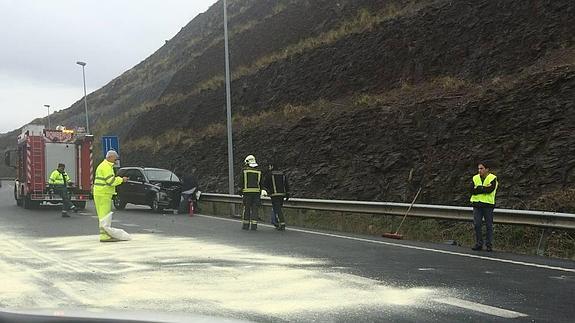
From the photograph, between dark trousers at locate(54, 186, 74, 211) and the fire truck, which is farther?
the fire truck

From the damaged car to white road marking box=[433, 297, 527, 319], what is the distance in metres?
15.6

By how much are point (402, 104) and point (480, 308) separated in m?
14.5

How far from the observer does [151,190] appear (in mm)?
21438

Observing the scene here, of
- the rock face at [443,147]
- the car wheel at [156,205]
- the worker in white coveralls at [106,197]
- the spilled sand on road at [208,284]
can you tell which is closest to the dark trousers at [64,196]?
the car wheel at [156,205]

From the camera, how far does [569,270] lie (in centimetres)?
827

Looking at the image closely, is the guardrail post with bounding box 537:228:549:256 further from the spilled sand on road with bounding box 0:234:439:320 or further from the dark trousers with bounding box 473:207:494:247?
the spilled sand on road with bounding box 0:234:439:320

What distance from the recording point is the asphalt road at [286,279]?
5.91 metres

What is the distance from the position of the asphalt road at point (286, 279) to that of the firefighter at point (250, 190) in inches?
72.9

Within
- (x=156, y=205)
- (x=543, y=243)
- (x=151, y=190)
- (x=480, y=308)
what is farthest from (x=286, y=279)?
(x=151, y=190)

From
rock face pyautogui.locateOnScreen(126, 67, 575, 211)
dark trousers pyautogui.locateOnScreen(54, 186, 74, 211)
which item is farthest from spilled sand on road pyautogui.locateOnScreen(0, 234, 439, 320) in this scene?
dark trousers pyautogui.locateOnScreen(54, 186, 74, 211)

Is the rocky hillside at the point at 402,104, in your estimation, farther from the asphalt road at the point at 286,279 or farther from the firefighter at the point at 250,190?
the asphalt road at the point at 286,279

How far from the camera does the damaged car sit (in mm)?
20978

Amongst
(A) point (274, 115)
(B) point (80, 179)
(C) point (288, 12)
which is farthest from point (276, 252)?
(C) point (288, 12)

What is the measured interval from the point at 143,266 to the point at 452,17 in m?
17.0
